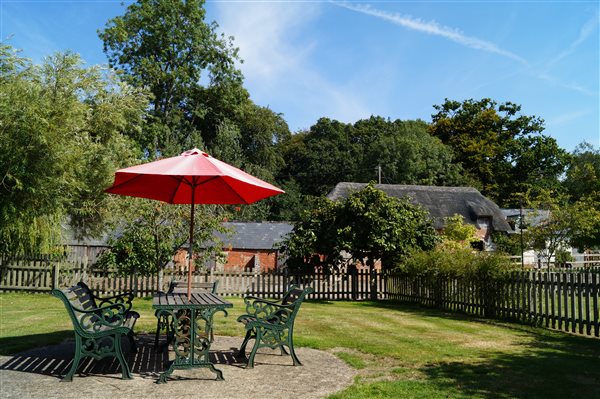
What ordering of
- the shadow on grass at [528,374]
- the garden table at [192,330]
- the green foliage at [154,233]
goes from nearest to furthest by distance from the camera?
the shadow on grass at [528,374] < the garden table at [192,330] < the green foliage at [154,233]

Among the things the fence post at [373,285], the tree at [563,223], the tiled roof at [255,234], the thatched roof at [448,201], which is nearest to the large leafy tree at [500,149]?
the thatched roof at [448,201]

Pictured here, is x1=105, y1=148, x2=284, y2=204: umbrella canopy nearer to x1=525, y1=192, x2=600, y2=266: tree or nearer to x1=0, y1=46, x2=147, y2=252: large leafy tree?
x1=0, y1=46, x2=147, y2=252: large leafy tree

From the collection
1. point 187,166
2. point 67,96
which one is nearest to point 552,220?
point 67,96

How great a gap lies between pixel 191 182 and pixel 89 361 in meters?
2.89

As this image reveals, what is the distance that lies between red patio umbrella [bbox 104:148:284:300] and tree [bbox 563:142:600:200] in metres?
49.4

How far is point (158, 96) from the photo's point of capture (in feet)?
131

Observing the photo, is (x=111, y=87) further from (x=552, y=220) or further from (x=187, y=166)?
(x=552, y=220)

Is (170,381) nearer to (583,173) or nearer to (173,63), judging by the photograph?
(173,63)

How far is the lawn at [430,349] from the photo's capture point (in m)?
5.54

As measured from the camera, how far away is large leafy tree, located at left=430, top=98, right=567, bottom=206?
63219mm

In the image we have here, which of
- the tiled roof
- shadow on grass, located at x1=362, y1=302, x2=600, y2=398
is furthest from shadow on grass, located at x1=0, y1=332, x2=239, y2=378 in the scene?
the tiled roof

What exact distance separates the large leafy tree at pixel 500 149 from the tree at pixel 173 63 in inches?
1351

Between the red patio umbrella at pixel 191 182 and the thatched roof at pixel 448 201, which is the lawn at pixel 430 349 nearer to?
the red patio umbrella at pixel 191 182

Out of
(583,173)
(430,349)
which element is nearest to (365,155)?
(583,173)
